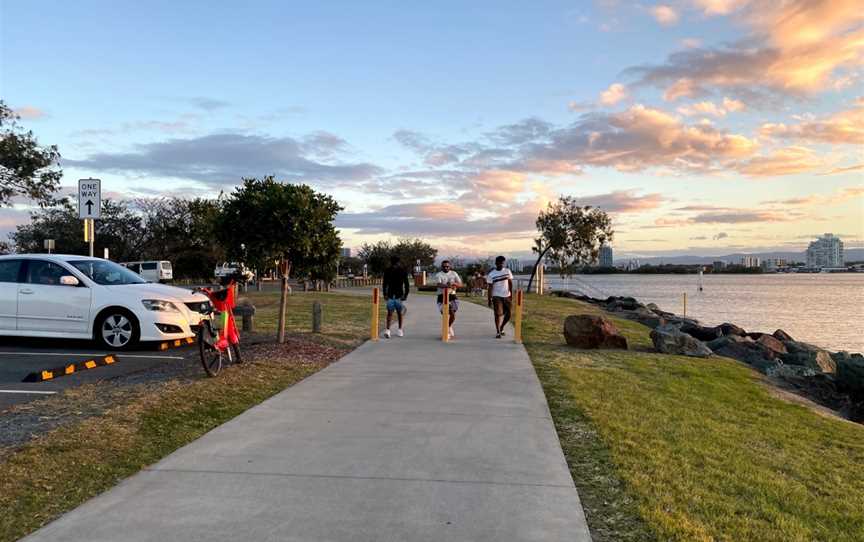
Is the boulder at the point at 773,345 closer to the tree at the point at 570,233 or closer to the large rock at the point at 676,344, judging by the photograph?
the large rock at the point at 676,344

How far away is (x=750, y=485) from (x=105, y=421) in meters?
5.81

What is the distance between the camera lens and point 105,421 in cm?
649

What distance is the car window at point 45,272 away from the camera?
37.7 feet

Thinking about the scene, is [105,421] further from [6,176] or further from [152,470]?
[6,176]

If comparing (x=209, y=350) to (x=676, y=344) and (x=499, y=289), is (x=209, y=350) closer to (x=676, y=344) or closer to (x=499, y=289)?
(x=499, y=289)

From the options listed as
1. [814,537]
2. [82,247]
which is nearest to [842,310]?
[814,537]

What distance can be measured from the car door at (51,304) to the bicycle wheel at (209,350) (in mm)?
3497

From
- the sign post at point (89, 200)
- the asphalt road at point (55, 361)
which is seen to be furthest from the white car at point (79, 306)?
the sign post at point (89, 200)

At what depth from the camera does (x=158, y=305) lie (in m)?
11.4

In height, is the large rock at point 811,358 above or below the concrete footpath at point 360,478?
below

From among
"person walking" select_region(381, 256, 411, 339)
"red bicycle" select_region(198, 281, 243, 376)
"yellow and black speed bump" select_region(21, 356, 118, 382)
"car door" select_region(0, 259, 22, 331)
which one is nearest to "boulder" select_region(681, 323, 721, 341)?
"person walking" select_region(381, 256, 411, 339)

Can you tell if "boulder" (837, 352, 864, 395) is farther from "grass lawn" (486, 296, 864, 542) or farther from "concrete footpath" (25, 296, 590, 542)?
"concrete footpath" (25, 296, 590, 542)

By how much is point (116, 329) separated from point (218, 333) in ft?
10.3

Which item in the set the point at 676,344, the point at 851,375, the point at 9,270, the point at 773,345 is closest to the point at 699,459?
the point at 676,344
